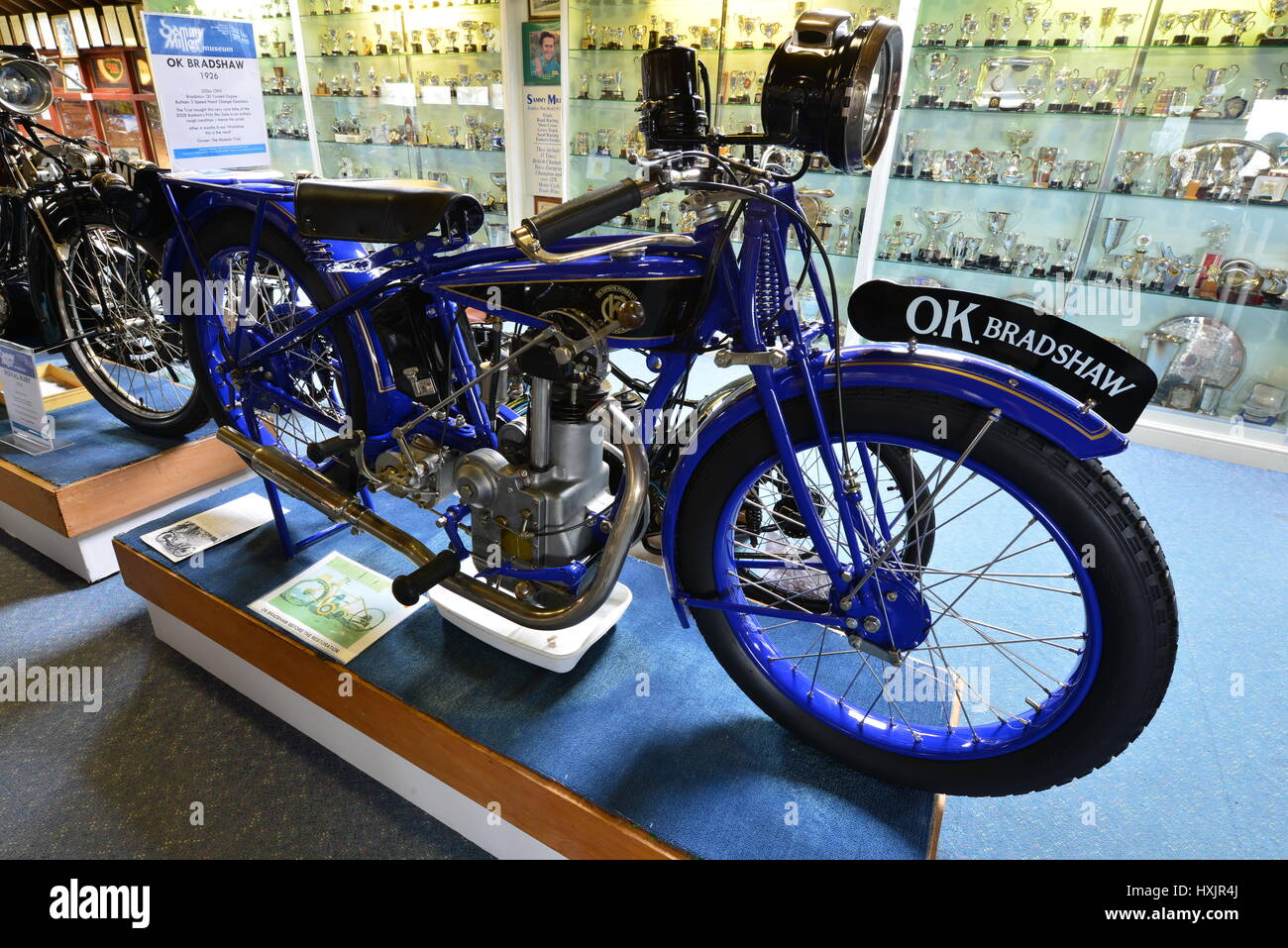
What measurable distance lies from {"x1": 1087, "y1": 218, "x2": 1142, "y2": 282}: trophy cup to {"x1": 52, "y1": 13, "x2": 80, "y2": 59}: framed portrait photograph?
25.4 feet

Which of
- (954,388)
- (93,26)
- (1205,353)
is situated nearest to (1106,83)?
(1205,353)

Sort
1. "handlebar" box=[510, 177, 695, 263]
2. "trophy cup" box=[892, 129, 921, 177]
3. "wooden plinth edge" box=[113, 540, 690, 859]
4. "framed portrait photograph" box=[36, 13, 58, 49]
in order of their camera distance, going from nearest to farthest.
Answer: "handlebar" box=[510, 177, 695, 263], "wooden plinth edge" box=[113, 540, 690, 859], "trophy cup" box=[892, 129, 921, 177], "framed portrait photograph" box=[36, 13, 58, 49]

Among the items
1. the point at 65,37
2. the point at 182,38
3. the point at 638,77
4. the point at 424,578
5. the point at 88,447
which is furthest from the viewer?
the point at 65,37

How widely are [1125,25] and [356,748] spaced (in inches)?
158

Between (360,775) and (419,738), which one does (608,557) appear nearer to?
(419,738)

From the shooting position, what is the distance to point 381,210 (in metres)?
1.34

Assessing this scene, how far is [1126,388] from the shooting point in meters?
0.97

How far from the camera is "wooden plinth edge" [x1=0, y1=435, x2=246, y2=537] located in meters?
2.03

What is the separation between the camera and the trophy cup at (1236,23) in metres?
2.78

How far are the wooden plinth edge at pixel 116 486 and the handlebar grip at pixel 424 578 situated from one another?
1379 millimetres

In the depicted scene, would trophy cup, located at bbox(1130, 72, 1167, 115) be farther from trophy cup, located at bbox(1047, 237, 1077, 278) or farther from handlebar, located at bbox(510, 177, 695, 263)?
handlebar, located at bbox(510, 177, 695, 263)

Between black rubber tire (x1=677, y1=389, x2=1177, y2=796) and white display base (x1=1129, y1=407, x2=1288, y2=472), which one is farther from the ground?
black rubber tire (x1=677, y1=389, x2=1177, y2=796)
